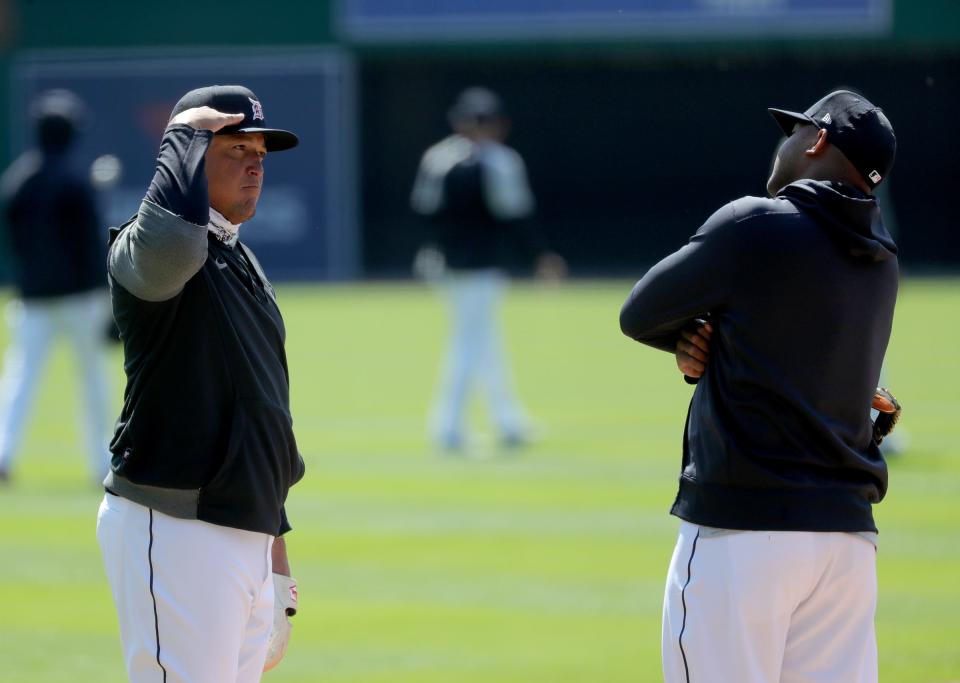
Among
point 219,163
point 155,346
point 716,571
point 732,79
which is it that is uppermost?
point 732,79

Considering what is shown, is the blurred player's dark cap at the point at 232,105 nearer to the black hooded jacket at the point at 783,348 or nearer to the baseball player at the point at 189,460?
the baseball player at the point at 189,460

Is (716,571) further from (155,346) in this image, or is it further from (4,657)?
(4,657)

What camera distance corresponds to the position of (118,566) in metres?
3.94

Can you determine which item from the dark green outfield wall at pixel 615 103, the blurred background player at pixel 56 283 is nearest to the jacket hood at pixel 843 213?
the blurred background player at pixel 56 283

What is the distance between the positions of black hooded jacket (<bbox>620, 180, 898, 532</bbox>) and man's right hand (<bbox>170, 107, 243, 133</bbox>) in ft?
3.73

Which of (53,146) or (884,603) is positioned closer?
(884,603)

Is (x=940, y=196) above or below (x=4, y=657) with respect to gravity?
above

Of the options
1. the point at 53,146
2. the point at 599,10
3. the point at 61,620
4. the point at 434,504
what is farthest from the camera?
the point at 599,10

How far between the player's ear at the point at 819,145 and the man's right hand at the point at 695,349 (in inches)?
20.7

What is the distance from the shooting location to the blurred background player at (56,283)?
10797 millimetres

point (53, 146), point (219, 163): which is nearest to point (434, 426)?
point (53, 146)

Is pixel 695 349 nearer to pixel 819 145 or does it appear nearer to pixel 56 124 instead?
pixel 819 145

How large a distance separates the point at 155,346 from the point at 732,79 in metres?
28.9

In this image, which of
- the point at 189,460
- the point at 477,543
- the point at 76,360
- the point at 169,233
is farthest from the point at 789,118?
the point at 76,360
